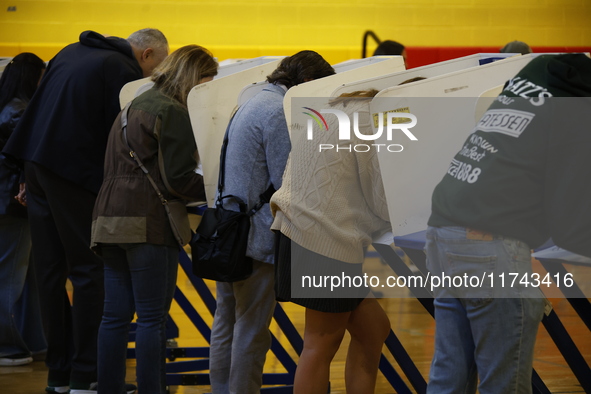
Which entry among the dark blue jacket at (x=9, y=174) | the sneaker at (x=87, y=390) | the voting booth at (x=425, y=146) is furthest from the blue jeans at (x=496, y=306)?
the dark blue jacket at (x=9, y=174)

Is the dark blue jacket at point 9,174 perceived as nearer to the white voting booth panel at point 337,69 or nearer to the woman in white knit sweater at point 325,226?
the white voting booth panel at point 337,69

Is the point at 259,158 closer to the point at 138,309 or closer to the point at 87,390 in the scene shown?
the point at 138,309

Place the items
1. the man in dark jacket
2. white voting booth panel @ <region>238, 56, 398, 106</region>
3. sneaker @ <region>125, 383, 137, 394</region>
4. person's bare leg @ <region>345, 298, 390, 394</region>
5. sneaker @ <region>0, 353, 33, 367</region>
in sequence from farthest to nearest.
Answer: sneaker @ <region>0, 353, 33, 367</region>, sneaker @ <region>125, 383, 137, 394</region>, the man in dark jacket, white voting booth panel @ <region>238, 56, 398, 106</region>, person's bare leg @ <region>345, 298, 390, 394</region>

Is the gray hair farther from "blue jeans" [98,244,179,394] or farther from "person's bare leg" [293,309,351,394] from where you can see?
"person's bare leg" [293,309,351,394]

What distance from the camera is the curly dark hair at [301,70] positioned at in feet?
7.15

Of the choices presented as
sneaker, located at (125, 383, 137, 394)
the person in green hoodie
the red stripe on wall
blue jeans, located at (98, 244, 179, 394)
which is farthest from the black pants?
the red stripe on wall

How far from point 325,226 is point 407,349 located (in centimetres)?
184

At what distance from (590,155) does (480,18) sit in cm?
508

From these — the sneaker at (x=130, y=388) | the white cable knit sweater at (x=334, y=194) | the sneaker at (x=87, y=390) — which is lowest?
the sneaker at (x=130, y=388)

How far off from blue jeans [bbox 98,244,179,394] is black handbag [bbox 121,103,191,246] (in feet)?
0.18

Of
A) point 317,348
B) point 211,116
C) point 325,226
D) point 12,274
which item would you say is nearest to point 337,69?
point 211,116

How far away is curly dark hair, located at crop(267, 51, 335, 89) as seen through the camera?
2.18m

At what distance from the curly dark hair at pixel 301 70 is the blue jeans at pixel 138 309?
60cm

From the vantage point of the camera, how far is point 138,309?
7.57 feet
